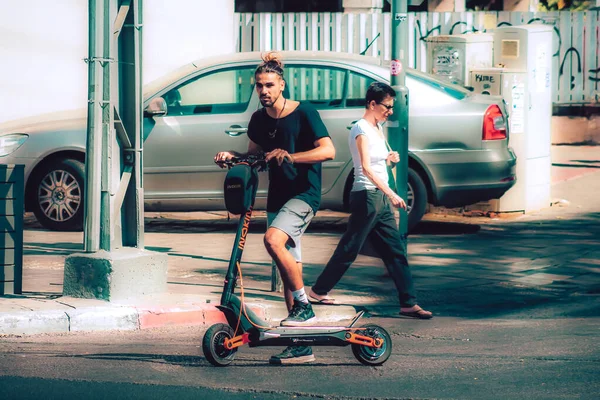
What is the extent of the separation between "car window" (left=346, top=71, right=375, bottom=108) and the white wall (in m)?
4.60

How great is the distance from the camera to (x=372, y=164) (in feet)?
26.7

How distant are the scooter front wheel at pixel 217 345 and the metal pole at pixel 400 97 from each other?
3174 millimetres

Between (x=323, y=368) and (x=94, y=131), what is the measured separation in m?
2.63

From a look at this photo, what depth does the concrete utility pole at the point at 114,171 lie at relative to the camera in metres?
8.10

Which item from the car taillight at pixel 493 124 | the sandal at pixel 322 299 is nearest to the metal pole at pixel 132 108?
the sandal at pixel 322 299

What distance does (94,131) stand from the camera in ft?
26.8

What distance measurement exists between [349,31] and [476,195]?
5775mm

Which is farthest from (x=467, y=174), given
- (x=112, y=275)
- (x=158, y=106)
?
(x=112, y=275)

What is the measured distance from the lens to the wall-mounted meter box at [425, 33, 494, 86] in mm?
12805

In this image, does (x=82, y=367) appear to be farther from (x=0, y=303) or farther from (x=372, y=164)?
(x=372, y=164)

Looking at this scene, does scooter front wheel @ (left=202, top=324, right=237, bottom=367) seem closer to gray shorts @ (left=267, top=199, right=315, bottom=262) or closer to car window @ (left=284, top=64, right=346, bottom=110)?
gray shorts @ (left=267, top=199, right=315, bottom=262)

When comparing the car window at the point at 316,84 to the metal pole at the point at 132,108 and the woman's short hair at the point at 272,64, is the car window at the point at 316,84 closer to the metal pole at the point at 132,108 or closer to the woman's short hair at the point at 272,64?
the metal pole at the point at 132,108

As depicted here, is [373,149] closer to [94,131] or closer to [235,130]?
[94,131]

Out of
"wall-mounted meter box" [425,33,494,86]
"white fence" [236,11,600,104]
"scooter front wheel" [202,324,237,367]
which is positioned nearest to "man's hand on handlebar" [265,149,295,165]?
"scooter front wheel" [202,324,237,367]
